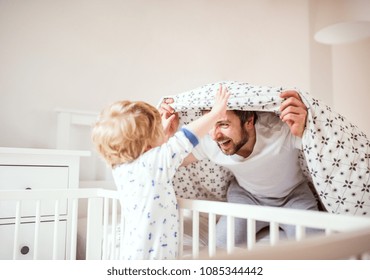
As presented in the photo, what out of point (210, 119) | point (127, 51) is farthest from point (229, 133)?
point (127, 51)

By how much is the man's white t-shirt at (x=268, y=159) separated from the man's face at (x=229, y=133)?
0.17ft

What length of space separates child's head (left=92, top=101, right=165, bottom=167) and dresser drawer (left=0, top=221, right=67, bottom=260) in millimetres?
523

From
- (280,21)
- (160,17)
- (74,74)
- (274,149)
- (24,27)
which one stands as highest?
(280,21)

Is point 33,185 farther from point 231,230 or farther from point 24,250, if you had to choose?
point 231,230

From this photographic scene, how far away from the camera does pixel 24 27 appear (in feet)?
4.81

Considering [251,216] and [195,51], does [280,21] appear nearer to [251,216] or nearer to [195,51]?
[195,51]

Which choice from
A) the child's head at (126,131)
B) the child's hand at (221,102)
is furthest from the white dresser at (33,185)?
the child's hand at (221,102)

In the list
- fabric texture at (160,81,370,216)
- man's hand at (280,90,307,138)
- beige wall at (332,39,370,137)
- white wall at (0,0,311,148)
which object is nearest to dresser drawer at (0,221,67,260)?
white wall at (0,0,311,148)

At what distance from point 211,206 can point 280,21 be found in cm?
183

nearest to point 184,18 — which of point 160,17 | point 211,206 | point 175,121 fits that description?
point 160,17

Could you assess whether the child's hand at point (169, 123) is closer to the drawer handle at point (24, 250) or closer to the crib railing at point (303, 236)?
the crib railing at point (303, 236)

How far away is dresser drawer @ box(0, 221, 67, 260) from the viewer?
3.68 feet

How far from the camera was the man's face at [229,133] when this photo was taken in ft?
3.46

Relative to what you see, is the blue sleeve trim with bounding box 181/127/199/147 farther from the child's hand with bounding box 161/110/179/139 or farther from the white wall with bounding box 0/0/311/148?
the white wall with bounding box 0/0/311/148
